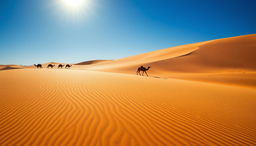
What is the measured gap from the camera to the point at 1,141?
2436 mm

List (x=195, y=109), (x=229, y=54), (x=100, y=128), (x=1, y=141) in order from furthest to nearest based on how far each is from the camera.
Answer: (x=229, y=54) < (x=195, y=109) < (x=100, y=128) < (x=1, y=141)

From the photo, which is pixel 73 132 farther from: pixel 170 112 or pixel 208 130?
pixel 208 130

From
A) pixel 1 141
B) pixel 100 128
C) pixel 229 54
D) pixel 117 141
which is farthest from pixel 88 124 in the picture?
pixel 229 54

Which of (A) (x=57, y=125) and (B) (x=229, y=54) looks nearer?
(A) (x=57, y=125)

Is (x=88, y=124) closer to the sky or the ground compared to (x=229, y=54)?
closer to the ground

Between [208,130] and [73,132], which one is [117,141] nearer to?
[73,132]

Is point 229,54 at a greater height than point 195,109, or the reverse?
point 229,54

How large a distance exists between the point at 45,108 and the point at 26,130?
1.26m

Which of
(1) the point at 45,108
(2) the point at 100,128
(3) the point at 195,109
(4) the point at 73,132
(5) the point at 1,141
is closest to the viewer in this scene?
(5) the point at 1,141

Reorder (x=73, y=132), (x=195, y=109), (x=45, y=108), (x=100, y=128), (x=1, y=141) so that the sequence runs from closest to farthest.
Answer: (x=1, y=141), (x=73, y=132), (x=100, y=128), (x=45, y=108), (x=195, y=109)

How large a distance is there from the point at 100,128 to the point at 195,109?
11.3ft

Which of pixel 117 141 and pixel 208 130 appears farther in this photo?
pixel 208 130

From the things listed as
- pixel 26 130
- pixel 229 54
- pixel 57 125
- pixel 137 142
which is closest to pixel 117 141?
pixel 137 142

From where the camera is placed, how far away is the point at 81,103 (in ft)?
15.0
